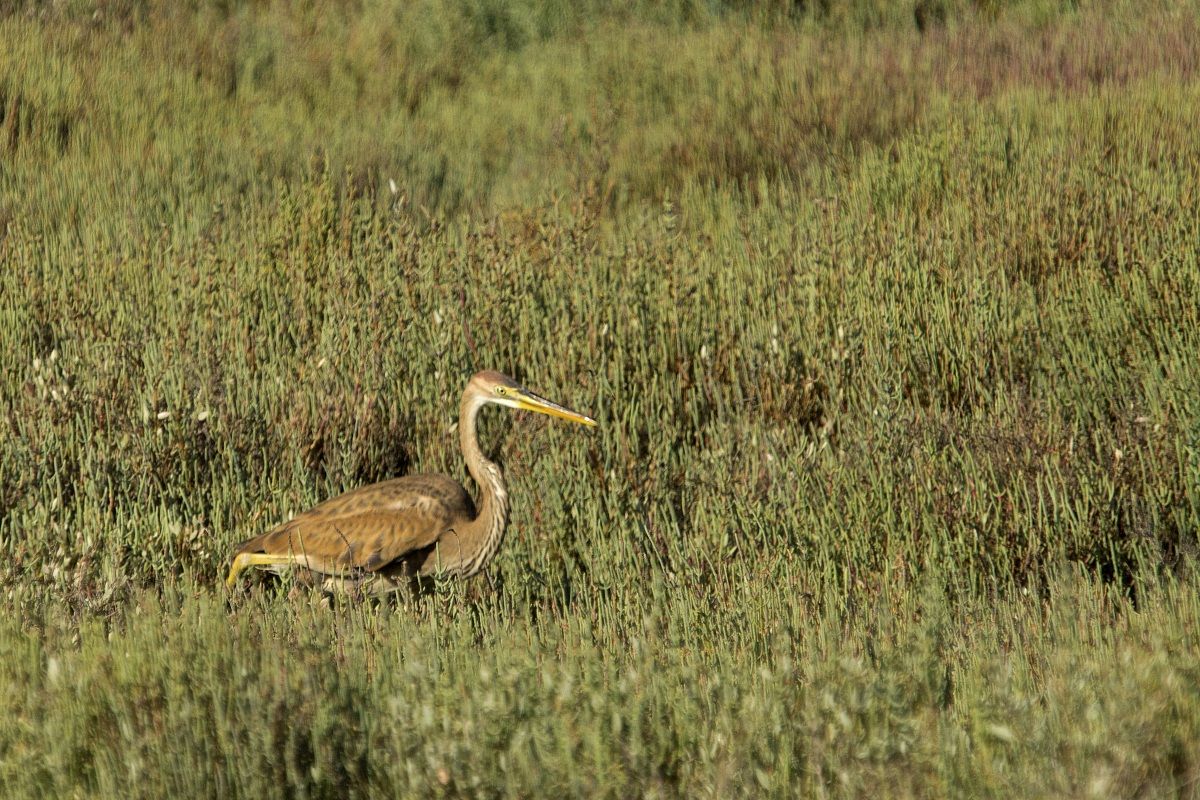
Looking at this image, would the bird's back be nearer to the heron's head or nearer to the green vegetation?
the green vegetation

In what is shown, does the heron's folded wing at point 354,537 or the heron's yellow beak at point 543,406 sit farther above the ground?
the heron's yellow beak at point 543,406

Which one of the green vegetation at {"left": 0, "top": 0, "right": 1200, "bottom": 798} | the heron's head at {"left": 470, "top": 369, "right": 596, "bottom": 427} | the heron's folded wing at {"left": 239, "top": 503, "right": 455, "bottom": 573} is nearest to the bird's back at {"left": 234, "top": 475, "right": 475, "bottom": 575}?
the heron's folded wing at {"left": 239, "top": 503, "right": 455, "bottom": 573}

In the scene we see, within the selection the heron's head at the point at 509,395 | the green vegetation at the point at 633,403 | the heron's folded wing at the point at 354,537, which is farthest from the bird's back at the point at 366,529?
the heron's head at the point at 509,395

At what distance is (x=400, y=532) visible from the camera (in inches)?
199

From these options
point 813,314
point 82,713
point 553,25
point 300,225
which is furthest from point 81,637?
point 553,25

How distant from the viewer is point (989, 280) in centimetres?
700

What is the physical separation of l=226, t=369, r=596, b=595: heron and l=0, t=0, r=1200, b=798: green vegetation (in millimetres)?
227

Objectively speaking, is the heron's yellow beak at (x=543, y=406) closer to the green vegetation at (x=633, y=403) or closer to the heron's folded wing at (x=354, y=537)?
the green vegetation at (x=633, y=403)

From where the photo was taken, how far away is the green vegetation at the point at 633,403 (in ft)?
10.6

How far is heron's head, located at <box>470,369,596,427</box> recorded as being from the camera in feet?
17.2

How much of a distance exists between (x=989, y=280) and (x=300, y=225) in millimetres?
3729

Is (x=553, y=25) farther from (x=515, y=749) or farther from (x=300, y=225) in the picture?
(x=515, y=749)

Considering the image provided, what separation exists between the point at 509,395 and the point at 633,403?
0.93 metres

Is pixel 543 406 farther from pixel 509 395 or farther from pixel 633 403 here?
pixel 633 403
